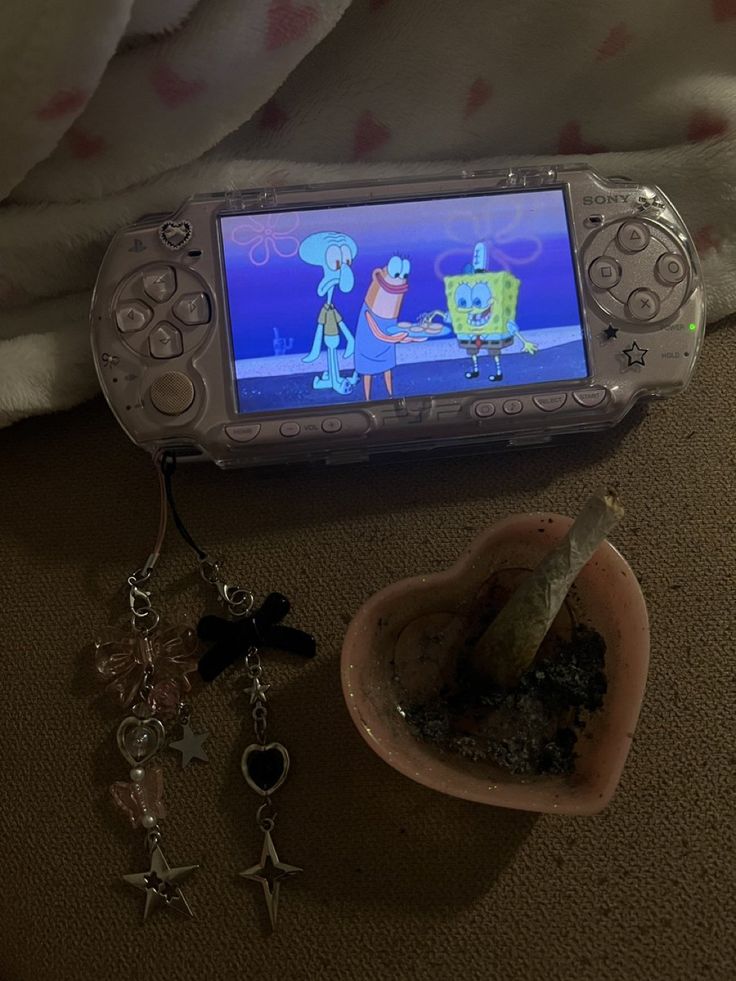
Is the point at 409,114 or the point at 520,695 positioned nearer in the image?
the point at 520,695

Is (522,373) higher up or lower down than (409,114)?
lower down

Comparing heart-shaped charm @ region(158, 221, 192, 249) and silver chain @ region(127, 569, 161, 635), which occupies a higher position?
heart-shaped charm @ region(158, 221, 192, 249)

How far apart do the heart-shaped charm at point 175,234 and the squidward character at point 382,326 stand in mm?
116

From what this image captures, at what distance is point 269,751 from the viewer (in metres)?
0.44

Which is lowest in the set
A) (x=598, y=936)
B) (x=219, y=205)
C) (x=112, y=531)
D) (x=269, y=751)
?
(x=598, y=936)

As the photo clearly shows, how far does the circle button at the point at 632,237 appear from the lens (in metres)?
0.48

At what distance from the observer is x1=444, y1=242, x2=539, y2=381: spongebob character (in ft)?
1.54

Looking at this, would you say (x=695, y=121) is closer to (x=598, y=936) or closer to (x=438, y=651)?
(x=438, y=651)

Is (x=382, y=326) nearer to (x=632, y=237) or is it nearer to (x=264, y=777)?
(x=632, y=237)

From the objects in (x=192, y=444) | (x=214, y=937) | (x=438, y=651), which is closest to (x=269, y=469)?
(x=192, y=444)

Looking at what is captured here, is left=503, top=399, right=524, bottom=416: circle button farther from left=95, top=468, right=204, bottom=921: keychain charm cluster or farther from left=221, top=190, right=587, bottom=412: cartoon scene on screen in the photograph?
left=95, top=468, right=204, bottom=921: keychain charm cluster

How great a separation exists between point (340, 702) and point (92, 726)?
0.15m

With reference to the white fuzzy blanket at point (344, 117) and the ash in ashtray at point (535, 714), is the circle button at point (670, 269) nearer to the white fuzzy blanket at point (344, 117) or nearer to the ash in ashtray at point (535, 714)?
the white fuzzy blanket at point (344, 117)

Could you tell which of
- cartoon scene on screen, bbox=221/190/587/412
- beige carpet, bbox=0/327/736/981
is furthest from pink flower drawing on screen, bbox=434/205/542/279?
beige carpet, bbox=0/327/736/981
